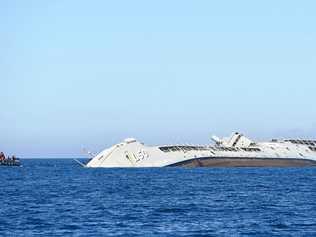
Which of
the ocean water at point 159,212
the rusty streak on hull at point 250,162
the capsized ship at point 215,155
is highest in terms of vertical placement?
the capsized ship at point 215,155

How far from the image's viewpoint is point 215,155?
191000 millimetres

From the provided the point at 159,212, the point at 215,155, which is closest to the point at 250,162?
the point at 215,155

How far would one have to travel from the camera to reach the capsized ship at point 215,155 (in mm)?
187500

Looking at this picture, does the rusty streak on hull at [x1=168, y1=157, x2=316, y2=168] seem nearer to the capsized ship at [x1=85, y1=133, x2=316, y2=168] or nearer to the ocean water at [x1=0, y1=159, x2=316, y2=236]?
the capsized ship at [x1=85, y1=133, x2=316, y2=168]

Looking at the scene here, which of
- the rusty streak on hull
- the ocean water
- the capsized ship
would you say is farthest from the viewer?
the rusty streak on hull

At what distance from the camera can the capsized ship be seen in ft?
615

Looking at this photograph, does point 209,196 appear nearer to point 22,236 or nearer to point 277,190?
point 277,190

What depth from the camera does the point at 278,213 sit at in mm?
67625

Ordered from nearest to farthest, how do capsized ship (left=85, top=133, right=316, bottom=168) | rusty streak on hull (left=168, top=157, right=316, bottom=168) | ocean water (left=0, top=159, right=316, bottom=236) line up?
ocean water (left=0, top=159, right=316, bottom=236)
capsized ship (left=85, top=133, right=316, bottom=168)
rusty streak on hull (left=168, top=157, right=316, bottom=168)

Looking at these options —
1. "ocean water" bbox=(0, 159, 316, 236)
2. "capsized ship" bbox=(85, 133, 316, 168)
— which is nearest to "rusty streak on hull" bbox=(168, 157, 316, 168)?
"capsized ship" bbox=(85, 133, 316, 168)

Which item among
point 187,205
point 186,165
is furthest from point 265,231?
point 186,165

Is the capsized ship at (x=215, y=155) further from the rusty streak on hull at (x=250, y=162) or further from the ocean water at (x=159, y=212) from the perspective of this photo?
the ocean water at (x=159, y=212)

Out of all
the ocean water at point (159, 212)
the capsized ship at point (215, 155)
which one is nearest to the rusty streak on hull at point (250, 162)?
the capsized ship at point (215, 155)

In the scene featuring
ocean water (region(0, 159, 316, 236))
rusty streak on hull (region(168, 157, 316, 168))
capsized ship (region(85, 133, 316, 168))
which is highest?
capsized ship (region(85, 133, 316, 168))
